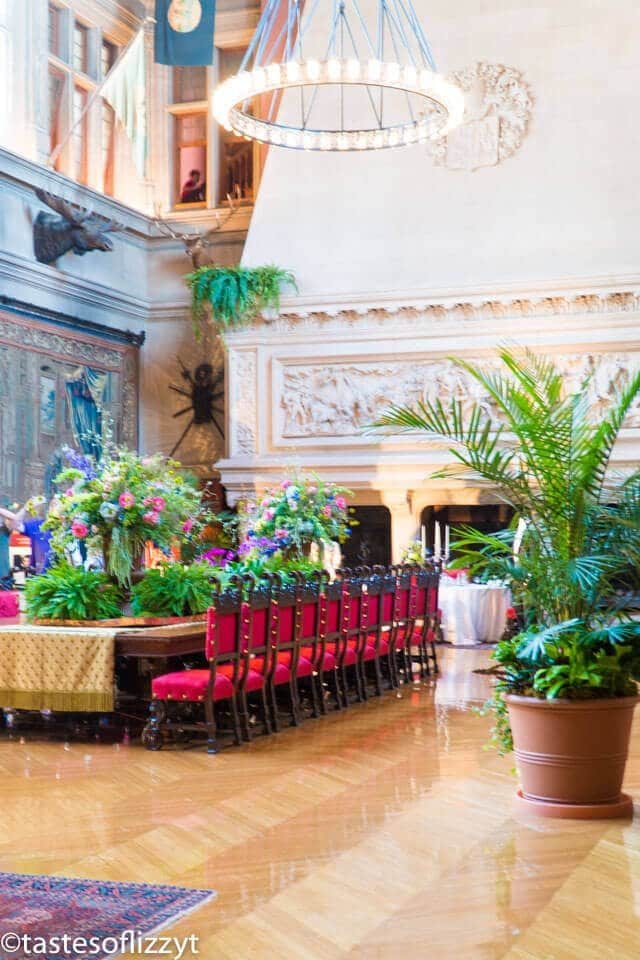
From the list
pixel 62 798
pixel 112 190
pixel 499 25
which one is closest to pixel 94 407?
pixel 112 190

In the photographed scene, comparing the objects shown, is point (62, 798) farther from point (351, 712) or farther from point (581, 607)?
point (351, 712)

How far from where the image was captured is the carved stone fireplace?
1383 cm

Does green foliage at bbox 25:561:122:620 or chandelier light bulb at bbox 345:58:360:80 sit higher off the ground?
chandelier light bulb at bbox 345:58:360:80

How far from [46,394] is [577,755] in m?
9.87

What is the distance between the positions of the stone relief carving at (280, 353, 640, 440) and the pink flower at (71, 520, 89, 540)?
6.89 m

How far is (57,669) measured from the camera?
24.2ft

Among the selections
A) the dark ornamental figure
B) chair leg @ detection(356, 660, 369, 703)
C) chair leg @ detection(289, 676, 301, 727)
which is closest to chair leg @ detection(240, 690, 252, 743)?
chair leg @ detection(289, 676, 301, 727)

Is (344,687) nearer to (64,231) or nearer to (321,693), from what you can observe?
(321,693)

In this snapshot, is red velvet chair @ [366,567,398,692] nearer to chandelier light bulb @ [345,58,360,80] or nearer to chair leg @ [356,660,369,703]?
chair leg @ [356,660,369,703]

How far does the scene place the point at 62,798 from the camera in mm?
5688

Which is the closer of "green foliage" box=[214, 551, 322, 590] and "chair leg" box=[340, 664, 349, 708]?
"green foliage" box=[214, 551, 322, 590]

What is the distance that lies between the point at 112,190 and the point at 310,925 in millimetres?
13519

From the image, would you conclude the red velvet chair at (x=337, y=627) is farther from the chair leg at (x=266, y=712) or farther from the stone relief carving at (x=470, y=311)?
the stone relief carving at (x=470, y=311)

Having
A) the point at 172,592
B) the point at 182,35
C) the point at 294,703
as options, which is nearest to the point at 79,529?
the point at 172,592
